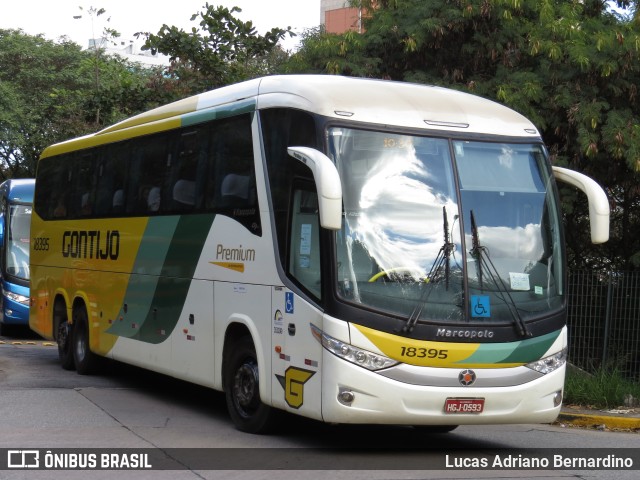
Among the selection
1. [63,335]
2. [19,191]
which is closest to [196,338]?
[63,335]

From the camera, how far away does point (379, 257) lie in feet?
30.6

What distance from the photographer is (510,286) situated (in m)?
9.62

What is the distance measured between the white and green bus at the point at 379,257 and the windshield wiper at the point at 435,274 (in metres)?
0.02

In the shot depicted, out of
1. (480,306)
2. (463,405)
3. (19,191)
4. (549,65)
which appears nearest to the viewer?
(463,405)

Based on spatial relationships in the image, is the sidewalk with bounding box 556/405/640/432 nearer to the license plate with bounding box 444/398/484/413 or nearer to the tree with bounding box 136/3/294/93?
the license plate with bounding box 444/398/484/413

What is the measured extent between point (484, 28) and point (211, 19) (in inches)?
320

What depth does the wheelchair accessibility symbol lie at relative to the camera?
370 inches

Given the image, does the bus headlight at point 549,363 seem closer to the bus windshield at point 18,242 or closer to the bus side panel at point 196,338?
the bus side panel at point 196,338

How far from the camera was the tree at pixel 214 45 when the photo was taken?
24.3 meters

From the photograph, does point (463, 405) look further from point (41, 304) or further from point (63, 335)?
point (41, 304)

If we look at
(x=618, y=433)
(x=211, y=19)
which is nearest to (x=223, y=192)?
(x=618, y=433)

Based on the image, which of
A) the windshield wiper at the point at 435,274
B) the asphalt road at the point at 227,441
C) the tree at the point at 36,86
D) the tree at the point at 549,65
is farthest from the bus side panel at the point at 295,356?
the tree at the point at 36,86

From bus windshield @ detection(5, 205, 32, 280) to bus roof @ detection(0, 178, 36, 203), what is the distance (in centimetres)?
17

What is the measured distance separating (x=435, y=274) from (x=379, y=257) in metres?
0.51
